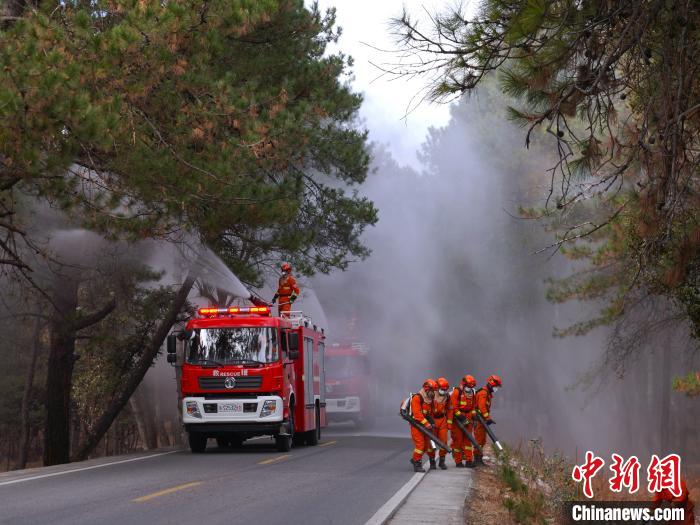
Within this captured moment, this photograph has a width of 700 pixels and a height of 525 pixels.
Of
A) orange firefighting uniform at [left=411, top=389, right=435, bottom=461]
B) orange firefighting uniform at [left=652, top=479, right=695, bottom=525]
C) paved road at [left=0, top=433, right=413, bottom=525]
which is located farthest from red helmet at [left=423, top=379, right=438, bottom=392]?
orange firefighting uniform at [left=652, top=479, right=695, bottom=525]

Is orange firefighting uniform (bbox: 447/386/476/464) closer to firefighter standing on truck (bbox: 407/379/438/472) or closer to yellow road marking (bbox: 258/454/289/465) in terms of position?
firefighter standing on truck (bbox: 407/379/438/472)

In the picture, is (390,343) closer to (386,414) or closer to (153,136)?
(386,414)

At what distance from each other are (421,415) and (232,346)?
4.73 meters

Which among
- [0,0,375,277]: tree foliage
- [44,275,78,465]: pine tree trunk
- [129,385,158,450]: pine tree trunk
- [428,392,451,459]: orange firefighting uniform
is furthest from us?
[129,385,158,450]: pine tree trunk

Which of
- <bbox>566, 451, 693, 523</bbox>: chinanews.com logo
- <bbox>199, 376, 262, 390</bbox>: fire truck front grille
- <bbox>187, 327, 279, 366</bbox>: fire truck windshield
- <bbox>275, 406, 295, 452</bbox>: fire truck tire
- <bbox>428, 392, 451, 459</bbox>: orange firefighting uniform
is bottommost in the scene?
<bbox>566, 451, 693, 523</bbox>: chinanews.com logo

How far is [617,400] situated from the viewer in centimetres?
4525

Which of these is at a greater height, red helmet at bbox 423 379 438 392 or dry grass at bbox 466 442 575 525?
red helmet at bbox 423 379 438 392

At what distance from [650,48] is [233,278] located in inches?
576

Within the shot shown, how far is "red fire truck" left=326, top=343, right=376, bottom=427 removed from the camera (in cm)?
3419

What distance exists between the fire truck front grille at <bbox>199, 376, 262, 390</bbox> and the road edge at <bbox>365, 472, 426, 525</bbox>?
484 centimetres

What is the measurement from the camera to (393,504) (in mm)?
11164

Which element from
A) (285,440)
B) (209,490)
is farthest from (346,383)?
(209,490)

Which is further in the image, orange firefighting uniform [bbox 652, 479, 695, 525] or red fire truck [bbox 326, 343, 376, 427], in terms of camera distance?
red fire truck [bbox 326, 343, 376, 427]

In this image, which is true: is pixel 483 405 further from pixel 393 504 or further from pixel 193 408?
pixel 393 504
